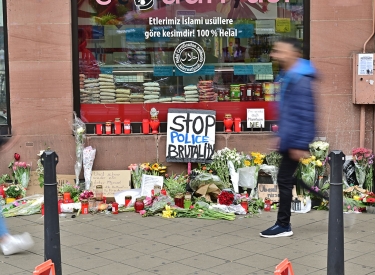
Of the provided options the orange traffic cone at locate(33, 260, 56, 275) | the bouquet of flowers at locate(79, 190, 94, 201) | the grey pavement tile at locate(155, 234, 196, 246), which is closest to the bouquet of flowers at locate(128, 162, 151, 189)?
the bouquet of flowers at locate(79, 190, 94, 201)

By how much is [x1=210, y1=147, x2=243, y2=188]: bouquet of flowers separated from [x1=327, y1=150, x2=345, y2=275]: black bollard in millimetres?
3398

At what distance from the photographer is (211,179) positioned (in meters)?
8.50

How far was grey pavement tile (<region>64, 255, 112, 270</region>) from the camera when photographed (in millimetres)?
6191

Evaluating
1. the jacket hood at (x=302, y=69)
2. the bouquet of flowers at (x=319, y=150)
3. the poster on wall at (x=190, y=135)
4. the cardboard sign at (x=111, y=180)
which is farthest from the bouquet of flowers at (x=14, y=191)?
the jacket hood at (x=302, y=69)

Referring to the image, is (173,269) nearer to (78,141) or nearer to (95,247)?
(95,247)

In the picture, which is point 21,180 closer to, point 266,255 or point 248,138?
point 248,138

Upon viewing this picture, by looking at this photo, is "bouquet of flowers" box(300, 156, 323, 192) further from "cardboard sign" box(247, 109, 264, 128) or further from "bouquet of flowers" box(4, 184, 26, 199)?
"bouquet of flowers" box(4, 184, 26, 199)

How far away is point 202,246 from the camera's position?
22.4 feet

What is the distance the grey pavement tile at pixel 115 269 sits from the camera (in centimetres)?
601

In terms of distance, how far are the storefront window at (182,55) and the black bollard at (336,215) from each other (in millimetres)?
4107

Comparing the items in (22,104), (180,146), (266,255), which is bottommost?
(266,255)

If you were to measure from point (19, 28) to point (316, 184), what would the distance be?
416 centimetres

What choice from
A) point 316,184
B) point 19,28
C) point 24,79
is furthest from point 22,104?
point 316,184

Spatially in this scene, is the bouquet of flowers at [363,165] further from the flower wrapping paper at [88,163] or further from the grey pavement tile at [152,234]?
the flower wrapping paper at [88,163]
